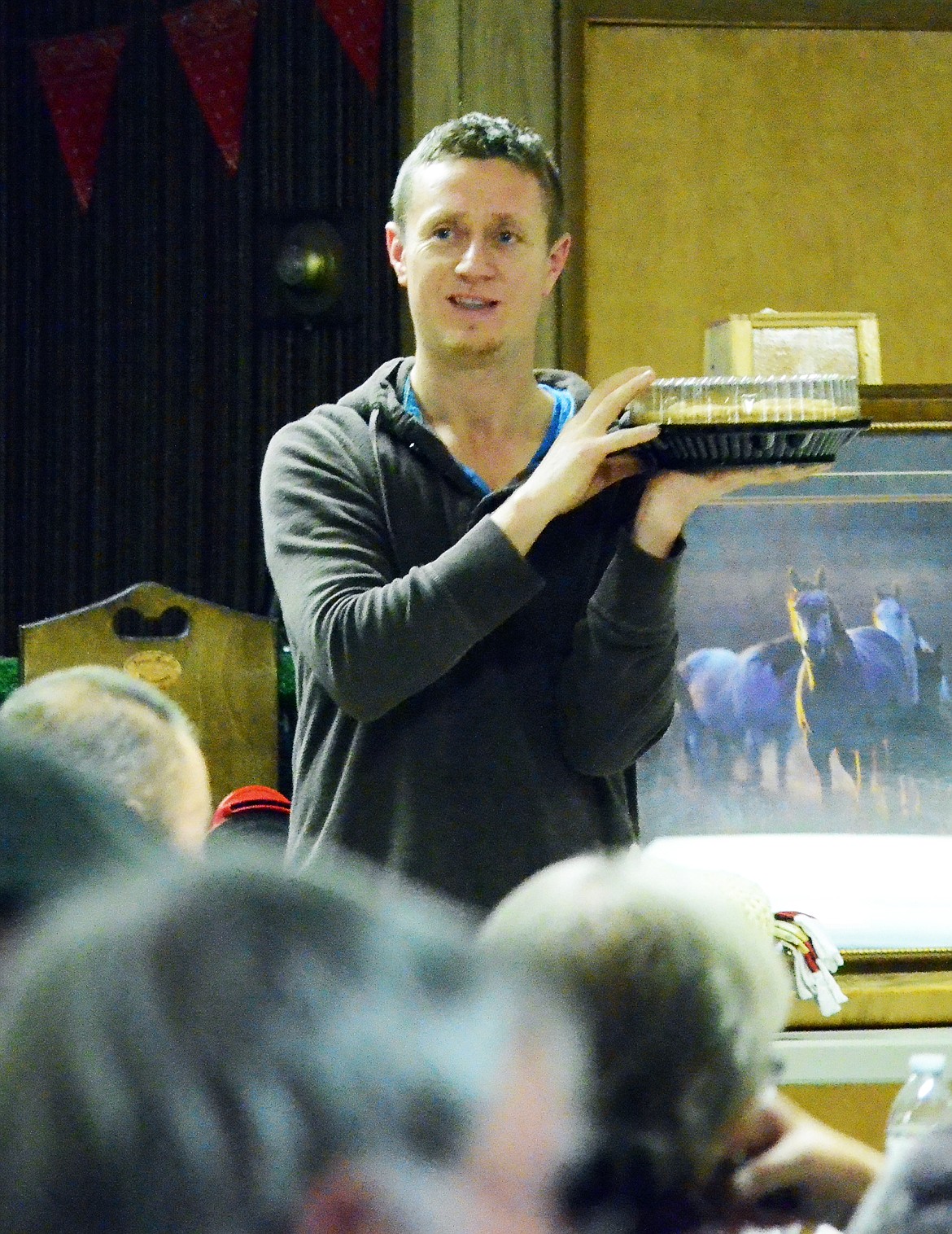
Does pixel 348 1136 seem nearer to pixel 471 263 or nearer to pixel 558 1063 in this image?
pixel 558 1063

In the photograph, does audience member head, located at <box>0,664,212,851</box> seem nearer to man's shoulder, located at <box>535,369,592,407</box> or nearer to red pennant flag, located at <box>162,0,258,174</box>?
man's shoulder, located at <box>535,369,592,407</box>

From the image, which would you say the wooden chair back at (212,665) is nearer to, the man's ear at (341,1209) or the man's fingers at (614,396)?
the man's fingers at (614,396)

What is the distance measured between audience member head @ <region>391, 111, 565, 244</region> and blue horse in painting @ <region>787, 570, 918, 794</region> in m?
1.04

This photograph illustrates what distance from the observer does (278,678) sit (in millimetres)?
2629

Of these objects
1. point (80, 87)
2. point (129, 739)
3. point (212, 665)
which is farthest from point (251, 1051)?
point (80, 87)

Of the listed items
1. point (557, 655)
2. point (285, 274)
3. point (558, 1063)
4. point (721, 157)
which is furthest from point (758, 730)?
point (558, 1063)

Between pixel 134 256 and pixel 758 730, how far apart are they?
2.15 meters

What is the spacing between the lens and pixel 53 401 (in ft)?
12.8

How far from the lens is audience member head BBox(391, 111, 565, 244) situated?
4.84ft

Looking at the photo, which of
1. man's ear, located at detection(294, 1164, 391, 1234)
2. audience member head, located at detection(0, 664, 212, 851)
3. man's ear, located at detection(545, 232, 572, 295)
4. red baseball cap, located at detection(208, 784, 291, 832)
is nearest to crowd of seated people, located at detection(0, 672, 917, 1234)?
man's ear, located at detection(294, 1164, 391, 1234)

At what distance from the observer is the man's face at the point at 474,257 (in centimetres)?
144

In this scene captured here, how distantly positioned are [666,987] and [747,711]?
1758 millimetres

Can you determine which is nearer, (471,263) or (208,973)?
(208,973)

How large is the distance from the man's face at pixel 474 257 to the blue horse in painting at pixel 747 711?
102cm
